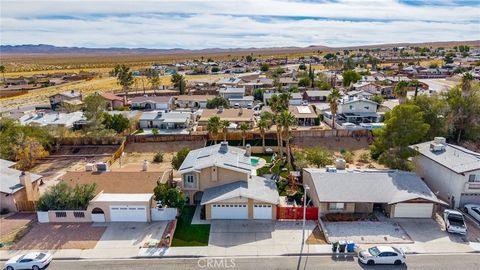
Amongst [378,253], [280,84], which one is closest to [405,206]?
[378,253]

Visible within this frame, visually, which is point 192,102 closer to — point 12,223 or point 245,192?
point 245,192

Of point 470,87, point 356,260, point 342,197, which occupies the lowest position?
point 356,260

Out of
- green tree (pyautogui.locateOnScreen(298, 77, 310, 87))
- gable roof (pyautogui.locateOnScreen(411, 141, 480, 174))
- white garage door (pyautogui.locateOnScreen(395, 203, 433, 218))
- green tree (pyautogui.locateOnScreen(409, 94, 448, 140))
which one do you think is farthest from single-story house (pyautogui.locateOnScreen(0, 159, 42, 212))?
green tree (pyautogui.locateOnScreen(298, 77, 310, 87))

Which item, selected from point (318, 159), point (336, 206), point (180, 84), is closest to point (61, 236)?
point (336, 206)

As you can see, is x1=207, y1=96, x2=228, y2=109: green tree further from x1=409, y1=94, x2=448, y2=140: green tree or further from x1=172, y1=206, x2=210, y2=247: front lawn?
x1=172, y1=206, x2=210, y2=247: front lawn

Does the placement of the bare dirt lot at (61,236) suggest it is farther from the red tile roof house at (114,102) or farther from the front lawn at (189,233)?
the red tile roof house at (114,102)

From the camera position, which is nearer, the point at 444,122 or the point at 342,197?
the point at 342,197

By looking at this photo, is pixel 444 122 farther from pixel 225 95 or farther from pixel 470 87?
pixel 225 95

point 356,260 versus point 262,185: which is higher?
point 262,185
